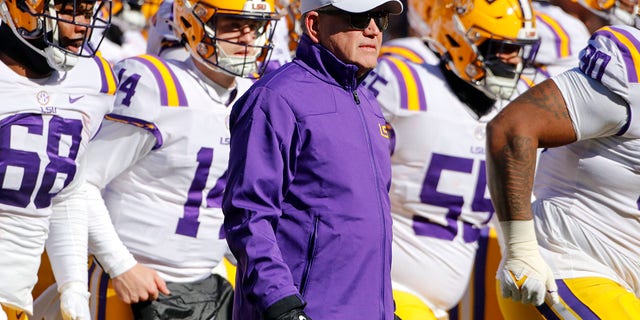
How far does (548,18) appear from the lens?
7676 mm

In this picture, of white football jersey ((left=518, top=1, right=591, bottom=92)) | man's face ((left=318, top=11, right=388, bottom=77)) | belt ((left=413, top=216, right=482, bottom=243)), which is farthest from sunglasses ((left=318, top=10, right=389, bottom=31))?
white football jersey ((left=518, top=1, right=591, bottom=92))

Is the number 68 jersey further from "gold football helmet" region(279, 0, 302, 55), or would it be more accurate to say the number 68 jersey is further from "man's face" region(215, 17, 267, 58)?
"gold football helmet" region(279, 0, 302, 55)

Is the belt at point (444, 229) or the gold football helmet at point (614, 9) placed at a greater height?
the gold football helmet at point (614, 9)

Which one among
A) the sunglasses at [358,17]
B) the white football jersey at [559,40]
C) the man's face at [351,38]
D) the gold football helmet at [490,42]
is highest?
the sunglasses at [358,17]

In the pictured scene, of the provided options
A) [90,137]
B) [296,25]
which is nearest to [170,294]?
[90,137]

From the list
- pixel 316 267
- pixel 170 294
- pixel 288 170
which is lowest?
pixel 170 294

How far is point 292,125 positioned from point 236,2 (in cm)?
178

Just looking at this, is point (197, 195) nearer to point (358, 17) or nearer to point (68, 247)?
point (68, 247)

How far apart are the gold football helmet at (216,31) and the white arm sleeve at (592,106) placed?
1431 mm

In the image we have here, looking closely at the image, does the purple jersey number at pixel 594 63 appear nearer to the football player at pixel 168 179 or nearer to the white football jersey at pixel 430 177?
the white football jersey at pixel 430 177

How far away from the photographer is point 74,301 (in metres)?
4.39

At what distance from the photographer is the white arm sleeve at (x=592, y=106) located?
410 centimetres

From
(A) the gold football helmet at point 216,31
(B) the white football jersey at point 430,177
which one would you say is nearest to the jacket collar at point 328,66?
(A) the gold football helmet at point 216,31

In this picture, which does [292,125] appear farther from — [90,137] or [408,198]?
[408,198]
